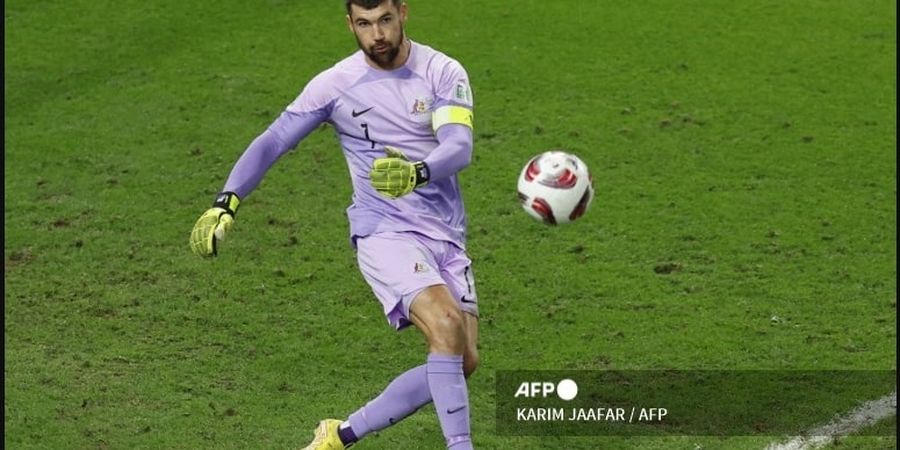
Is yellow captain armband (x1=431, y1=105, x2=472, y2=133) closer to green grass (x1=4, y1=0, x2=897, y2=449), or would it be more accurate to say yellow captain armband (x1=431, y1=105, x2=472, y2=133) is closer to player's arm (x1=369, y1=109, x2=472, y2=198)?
player's arm (x1=369, y1=109, x2=472, y2=198)

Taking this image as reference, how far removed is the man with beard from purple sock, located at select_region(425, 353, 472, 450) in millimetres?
18

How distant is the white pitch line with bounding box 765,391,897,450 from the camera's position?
7.55 meters

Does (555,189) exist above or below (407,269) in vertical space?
above

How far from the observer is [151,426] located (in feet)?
25.1

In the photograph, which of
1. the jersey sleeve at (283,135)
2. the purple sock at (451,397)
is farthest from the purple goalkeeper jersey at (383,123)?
the purple sock at (451,397)

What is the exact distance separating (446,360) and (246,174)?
119 centimetres

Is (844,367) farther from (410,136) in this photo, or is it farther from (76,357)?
(76,357)

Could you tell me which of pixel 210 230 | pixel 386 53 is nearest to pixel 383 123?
pixel 386 53

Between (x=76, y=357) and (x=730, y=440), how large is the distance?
3366mm

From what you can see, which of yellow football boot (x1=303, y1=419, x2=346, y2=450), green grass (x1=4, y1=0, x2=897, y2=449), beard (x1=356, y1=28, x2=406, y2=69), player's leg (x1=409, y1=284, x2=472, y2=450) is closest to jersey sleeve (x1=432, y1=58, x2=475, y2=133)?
beard (x1=356, y1=28, x2=406, y2=69)

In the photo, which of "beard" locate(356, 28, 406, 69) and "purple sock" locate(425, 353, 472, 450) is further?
"beard" locate(356, 28, 406, 69)

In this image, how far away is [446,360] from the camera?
6770 millimetres

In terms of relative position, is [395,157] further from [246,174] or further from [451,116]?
[246,174]

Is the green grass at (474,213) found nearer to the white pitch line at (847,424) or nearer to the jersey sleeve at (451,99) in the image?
the white pitch line at (847,424)
